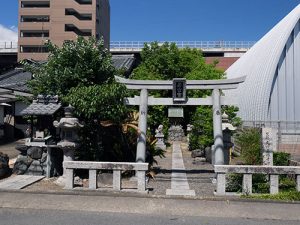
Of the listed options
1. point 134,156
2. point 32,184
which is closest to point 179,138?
point 134,156

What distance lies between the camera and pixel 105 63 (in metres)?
13.3

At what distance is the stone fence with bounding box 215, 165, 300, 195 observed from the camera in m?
9.70

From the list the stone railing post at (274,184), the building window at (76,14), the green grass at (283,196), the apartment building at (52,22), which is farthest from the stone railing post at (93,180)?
the building window at (76,14)

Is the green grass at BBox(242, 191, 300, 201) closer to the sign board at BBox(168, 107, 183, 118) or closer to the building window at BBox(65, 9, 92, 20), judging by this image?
the sign board at BBox(168, 107, 183, 118)

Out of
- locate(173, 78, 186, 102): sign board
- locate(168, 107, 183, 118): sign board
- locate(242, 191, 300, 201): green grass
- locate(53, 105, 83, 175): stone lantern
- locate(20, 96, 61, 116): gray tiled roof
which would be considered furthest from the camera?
locate(168, 107, 183, 118): sign board

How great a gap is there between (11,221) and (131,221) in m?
2.47

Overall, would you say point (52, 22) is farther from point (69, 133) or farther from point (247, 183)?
point (247, 183)

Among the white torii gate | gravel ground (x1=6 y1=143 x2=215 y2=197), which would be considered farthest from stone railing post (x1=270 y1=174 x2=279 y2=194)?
the white torii gate

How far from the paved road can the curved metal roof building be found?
15.4m

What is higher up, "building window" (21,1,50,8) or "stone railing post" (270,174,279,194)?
"building window" (21,1,50,8)

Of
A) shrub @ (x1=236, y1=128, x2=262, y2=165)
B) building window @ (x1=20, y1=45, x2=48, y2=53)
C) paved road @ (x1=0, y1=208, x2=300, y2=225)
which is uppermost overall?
building window @ (x1=20, y1=45, x2=48, y2=53)

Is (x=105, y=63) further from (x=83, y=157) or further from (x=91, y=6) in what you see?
(x=91, y=6)

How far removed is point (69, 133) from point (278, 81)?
1600 cm

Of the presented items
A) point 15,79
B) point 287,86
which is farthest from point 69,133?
point 15,79
